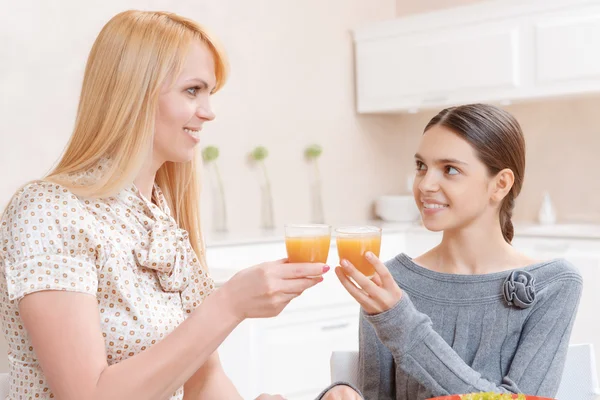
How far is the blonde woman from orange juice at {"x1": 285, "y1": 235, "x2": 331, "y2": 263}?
34mm

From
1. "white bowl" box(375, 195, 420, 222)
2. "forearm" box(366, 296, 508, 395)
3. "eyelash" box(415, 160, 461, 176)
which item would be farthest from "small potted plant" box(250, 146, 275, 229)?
"forearm" box(366, 296, 508, 395)

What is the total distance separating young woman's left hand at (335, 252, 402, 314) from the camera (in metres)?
1.39

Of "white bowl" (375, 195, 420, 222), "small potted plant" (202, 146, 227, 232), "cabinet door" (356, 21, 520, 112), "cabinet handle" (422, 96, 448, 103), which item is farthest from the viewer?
"white bowl" (375, 195, 420, 222)

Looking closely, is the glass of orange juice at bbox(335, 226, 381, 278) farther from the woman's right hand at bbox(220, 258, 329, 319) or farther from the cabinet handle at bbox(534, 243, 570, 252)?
the cabinet handle at bbox(534, 243, 570, 252)

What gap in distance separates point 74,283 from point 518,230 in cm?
306

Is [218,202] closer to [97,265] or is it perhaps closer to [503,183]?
[503,183]

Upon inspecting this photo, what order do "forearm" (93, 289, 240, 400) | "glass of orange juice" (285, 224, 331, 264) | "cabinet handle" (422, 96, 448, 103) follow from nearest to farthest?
"forearm" (93, 289, 240, 400)
"glass of orange juice" (285, 224, 331, 264)
"cabinet handle" (422, 96, 448, 103)

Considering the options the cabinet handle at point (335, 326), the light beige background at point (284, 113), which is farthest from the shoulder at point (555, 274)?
the light beige background at point (284, 113)

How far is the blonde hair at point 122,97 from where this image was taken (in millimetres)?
1440

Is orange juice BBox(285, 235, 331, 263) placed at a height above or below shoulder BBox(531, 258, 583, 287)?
above

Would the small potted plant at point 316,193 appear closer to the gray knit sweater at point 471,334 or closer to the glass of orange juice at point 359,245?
the gray knit sweater at point 471,334

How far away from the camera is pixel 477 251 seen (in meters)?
1.73

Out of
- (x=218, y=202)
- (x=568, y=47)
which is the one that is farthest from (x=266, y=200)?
(x=568, y=47)

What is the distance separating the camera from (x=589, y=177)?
4.30m
